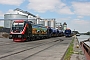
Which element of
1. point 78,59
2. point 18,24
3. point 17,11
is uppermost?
point 17,11

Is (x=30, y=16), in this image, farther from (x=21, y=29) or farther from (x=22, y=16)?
(x=21, y=29)

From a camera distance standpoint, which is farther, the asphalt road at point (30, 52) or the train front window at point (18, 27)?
the train front window at point (18, 27)

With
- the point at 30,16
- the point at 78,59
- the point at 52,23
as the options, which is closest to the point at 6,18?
the point at 30,16

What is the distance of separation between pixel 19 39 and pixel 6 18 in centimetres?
8387

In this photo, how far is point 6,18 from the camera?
381 ft

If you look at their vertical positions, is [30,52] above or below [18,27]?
below

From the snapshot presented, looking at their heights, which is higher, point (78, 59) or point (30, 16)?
point (30, 16)

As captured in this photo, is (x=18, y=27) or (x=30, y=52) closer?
(x=30, y=52)

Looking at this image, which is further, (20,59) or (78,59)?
(78,59)

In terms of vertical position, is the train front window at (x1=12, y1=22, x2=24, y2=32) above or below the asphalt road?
above

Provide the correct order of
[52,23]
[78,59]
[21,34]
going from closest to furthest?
[78,59] → [21,34] → [52,23]

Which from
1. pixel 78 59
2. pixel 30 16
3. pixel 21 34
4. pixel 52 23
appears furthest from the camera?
pixel 52 23

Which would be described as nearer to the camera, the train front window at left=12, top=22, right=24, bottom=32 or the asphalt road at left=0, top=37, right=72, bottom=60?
the asphalt road at left=0, top=37, right=72, bottom=60

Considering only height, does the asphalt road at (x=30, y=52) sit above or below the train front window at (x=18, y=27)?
below
